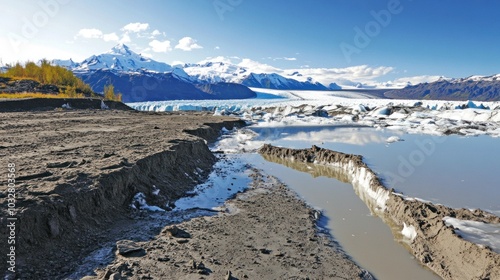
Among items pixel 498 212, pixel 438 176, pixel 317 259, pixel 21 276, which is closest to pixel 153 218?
pixel 21 276

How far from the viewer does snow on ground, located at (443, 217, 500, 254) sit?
24.1 feet

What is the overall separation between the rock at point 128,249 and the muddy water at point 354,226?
490 cm

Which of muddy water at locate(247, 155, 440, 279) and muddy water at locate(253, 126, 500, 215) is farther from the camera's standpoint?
muddy water at locate(253, 126, 500, 215)

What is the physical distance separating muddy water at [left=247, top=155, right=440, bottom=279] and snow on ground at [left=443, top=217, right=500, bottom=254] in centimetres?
136

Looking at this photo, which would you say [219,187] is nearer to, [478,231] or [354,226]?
[354,226]

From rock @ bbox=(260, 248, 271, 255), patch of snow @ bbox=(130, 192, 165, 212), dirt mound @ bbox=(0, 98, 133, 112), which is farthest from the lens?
dirt mound @ bbox=(0, 98, 133, 112)

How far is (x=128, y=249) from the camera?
6582 mm

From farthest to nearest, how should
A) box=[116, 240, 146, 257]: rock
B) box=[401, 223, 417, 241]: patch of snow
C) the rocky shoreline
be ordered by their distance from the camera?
box=[401, 223, 417, 241]: patch of snow
box=[116, 240, 146, 257]: rock
the rocky shoreline

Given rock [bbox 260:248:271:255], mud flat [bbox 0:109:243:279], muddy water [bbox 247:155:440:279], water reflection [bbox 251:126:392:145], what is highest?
mud flat [bbox 0:109:243:279]

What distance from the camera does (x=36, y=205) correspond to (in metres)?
6.58

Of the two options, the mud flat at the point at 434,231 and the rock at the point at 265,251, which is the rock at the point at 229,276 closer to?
the rock at the point at 265,251

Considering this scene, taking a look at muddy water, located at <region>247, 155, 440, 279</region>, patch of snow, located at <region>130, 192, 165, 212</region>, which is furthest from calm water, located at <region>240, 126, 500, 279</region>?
patch of snow, located at <region>130, 192, 165, 212</region>

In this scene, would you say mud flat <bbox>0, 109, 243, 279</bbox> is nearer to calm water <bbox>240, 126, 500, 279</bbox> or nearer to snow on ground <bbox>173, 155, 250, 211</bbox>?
snow on ground <bbox>173, 155, 250, 211</bbox>

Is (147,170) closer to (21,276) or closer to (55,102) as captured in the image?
(21,276)
